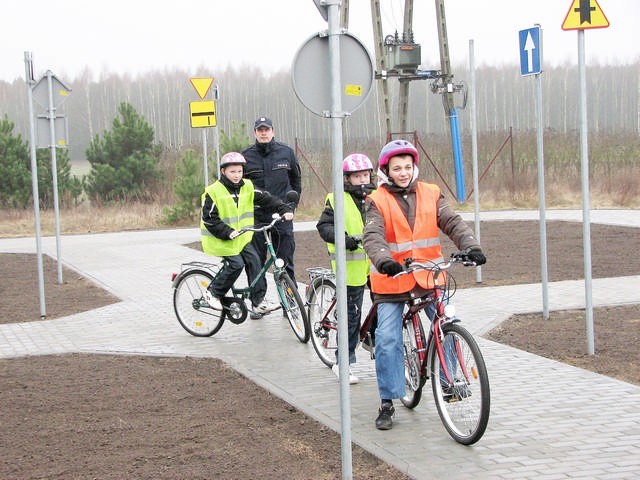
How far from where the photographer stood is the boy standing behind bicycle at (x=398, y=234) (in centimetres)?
635

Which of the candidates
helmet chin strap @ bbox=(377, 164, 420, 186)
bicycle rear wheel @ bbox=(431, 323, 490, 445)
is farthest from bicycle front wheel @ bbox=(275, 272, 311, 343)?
bicycle rear wheel @ bbox=(431, 323, 490, 445)

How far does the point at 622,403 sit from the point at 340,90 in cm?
309

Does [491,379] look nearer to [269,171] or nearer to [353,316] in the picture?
[353,316]

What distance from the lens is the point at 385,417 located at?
21.3 ft

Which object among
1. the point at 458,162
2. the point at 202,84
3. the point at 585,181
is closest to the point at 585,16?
the point at 585,181

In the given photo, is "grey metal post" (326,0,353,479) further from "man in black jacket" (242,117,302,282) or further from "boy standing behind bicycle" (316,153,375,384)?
"man in black jacket" (242,117,302,282)

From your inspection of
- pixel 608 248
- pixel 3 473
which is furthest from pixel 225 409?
pixel 608 248

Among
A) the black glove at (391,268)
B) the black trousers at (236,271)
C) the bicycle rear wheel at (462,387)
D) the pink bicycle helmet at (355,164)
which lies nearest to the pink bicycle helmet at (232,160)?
the black trousers at (236,271)

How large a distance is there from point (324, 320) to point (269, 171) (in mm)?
2784

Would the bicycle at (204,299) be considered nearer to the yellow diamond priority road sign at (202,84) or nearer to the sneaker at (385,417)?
the sneaker at (385,417)

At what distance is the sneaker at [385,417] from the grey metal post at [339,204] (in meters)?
1.31

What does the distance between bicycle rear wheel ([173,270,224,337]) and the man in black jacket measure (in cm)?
72

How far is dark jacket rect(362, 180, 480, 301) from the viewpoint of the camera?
20.3ft

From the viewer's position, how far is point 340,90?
515cm
